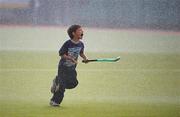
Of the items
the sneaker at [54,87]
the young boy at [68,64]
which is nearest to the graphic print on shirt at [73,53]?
the young boy at [68,64]

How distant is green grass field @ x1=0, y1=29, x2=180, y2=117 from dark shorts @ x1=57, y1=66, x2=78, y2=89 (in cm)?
3

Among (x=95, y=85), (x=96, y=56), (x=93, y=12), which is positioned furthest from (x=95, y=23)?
(x=95, y=85)

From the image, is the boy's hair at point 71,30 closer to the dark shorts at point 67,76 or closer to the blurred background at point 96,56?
the blurred background at point 96,56

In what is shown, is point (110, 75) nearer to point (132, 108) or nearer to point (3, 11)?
point (132, 108)

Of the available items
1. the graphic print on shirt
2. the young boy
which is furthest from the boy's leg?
the graphic print on shirt

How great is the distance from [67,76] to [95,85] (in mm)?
159

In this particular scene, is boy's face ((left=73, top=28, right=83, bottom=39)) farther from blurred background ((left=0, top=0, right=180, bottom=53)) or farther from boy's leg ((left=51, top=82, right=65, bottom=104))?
boy's leg ((left=51, top=82, right=65, bottom=104))

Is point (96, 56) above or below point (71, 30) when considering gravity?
below

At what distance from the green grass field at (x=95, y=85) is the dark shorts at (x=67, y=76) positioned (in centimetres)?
3

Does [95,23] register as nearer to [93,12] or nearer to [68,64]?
[93,12]

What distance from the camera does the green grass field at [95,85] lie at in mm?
6586

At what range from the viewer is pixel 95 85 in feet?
21.8

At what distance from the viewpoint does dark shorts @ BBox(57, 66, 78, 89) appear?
6.57 metres

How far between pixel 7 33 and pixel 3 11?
0.36ft
